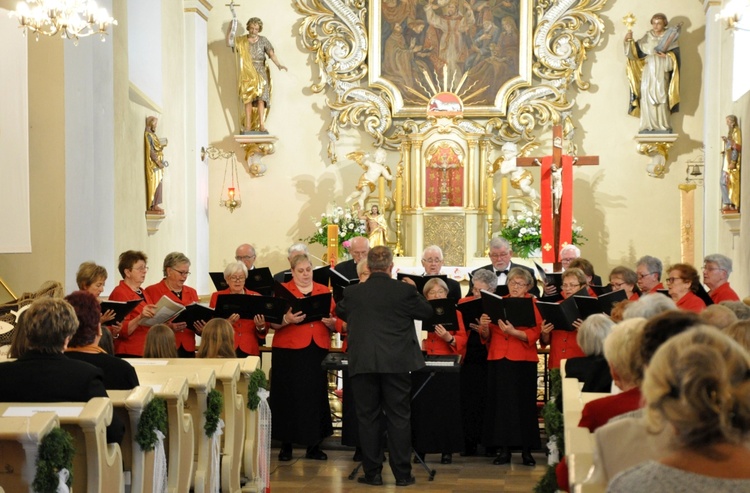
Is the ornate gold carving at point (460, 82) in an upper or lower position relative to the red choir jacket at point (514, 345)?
upper

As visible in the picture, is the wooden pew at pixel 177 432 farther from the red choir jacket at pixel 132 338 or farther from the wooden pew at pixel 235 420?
the red choir jacket at pixel 132 338

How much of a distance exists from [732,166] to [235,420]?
23.4 feet

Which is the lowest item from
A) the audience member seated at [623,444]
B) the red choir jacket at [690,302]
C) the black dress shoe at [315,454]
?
the black dress shoe at [315,454]

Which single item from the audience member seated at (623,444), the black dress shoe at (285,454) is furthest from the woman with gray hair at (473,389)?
the audience member seated at (623,444)

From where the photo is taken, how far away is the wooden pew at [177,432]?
4.93 metres

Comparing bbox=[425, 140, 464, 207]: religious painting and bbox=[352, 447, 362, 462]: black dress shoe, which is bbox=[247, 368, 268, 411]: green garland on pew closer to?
bbox=[352, 447, 362, 462]: black dress shoe

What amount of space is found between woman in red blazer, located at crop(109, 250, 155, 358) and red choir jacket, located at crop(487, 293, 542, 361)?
2.43 metres

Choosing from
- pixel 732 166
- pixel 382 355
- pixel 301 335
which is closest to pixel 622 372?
pixel 382 355

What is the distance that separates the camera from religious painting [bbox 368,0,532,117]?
14.5 m

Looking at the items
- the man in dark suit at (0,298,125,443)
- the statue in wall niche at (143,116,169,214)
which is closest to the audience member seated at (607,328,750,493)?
the man in dark suit at (0,298,125,443)

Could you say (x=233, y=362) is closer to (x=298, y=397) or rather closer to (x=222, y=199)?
(x=298, y=397)

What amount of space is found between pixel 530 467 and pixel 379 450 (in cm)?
121

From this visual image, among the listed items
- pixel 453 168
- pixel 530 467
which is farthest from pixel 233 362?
pixel 453 168

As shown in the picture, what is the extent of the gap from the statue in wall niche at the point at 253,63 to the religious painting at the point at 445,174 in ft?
8.25
